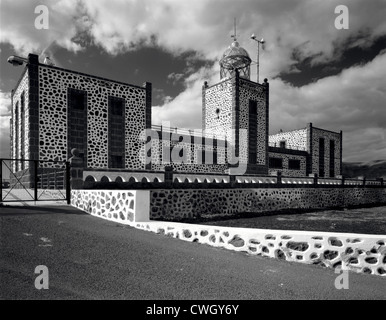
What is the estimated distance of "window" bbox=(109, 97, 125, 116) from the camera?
15.2m

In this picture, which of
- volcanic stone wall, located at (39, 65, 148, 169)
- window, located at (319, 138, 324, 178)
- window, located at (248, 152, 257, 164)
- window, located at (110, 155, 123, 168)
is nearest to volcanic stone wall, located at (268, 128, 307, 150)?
window, located at (319, 138, 324, 178)

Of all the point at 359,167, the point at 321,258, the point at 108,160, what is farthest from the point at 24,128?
the point at 359,167

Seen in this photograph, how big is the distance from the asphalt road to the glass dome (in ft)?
61.0

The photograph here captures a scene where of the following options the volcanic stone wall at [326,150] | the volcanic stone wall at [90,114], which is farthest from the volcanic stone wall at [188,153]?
the volcanic stone wall at [326,150]

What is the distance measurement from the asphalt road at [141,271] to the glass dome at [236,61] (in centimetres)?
1861

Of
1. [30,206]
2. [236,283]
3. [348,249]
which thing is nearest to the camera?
[236,283]

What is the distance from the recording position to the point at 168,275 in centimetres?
353

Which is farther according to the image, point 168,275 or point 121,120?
point 121,120

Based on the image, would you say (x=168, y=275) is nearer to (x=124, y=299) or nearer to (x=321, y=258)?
(x=124, y=299)

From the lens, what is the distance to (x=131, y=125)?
15.7 metres

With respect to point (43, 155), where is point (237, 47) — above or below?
above

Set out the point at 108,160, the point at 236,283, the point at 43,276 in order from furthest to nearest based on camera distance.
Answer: the point at 108,160 → the point at 236,283 → the point at 43,276

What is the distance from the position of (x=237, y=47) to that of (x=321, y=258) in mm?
20461

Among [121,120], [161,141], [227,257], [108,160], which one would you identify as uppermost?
[121,120]
